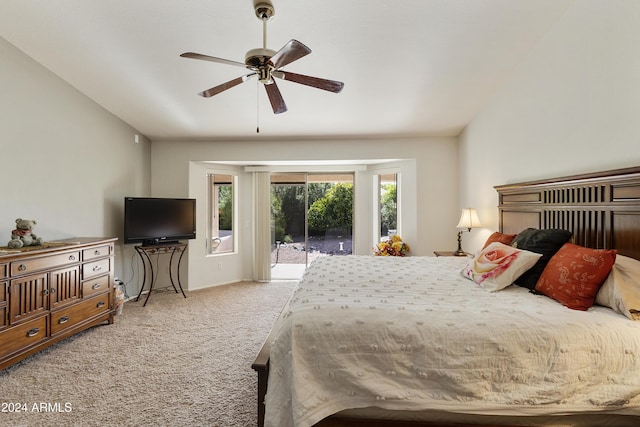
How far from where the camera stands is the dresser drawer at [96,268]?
2986 mm

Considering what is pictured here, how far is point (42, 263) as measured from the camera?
2.52 m

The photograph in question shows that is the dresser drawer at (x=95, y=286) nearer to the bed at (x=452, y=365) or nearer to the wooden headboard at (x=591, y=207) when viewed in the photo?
the bed at (x=452, y=365)

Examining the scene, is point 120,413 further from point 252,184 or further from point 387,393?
point 252,184

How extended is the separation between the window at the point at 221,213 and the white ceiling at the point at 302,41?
138cm

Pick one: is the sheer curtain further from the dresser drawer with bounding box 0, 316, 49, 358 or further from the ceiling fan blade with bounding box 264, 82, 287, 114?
the dresser drawer with bounding box 0, 316, 49, 358

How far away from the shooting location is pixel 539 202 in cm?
269

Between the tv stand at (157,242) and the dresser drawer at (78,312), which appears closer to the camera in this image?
the dresser drawer at (78,312)

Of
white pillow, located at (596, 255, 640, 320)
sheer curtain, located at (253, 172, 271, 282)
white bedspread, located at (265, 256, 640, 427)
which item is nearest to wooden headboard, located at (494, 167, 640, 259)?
white pillow, located at (596, 255, 640, 320)

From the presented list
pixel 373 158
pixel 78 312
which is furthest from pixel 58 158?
pixel 373 158

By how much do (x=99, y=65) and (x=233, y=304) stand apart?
10.3 ft

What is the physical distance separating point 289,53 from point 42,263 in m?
2.73

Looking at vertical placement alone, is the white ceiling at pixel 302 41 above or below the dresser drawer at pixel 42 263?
above

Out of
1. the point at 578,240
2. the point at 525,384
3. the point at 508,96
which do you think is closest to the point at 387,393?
the point at 525,384

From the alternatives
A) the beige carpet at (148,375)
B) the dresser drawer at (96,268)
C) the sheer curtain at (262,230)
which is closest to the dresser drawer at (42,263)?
the dresser drawer at (96,268)
